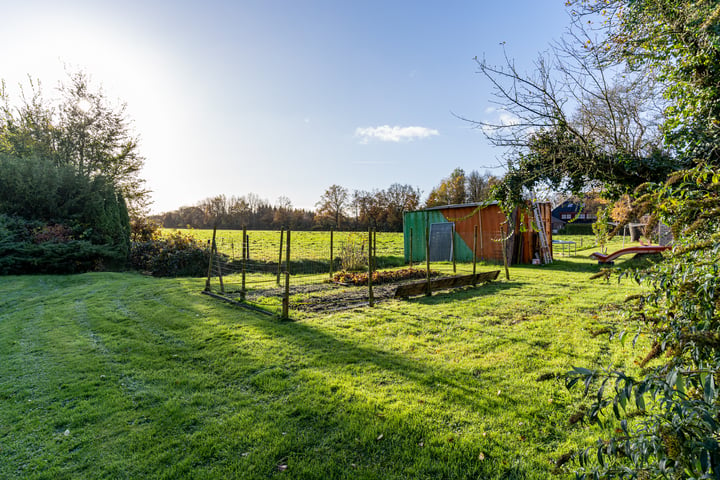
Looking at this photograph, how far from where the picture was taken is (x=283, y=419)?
303cm

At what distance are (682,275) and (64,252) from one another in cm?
1658

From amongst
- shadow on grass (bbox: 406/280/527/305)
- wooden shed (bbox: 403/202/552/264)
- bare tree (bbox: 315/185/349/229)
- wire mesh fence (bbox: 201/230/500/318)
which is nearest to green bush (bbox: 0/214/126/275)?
wire mesh fence (bbox: 201/230/500/318)

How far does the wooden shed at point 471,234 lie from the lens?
14.5 metres

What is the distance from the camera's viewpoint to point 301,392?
11.5 feet

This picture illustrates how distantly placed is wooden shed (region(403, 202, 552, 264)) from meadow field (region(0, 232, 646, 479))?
7.83 m

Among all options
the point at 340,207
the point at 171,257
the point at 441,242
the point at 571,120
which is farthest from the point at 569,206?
the point at 340,207

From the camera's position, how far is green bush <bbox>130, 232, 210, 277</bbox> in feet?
47.5

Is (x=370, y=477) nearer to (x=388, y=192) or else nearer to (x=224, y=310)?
(x=224, y=310)

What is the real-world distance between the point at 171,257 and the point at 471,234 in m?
13.1

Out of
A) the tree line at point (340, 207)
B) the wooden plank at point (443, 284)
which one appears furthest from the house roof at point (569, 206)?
the tree line at point (340, 207)

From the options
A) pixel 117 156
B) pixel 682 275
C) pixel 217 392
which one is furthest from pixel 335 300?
pixel 117 156

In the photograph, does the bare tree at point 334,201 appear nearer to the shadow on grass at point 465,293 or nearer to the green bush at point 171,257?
the green bush at point 171,257

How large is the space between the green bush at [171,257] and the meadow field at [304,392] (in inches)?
302

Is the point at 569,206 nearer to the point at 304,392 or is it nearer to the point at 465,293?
the point at 465,293
